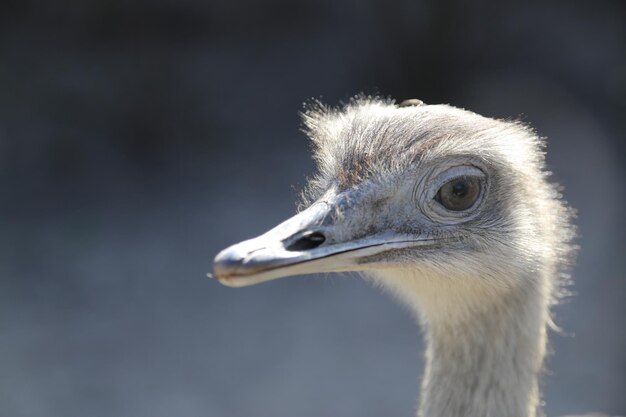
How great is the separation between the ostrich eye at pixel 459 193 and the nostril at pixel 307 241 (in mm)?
346

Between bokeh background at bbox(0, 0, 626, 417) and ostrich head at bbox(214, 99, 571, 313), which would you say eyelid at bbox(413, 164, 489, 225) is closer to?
ostrich head at bbox(214, 99, 571, 313)

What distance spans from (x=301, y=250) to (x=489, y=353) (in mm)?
632

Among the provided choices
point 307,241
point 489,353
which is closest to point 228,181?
point 489,353

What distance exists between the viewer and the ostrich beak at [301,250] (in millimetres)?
1875

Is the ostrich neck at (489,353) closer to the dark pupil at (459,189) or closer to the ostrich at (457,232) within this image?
the ostrich at (457,232)

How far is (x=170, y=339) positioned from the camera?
4.93 meters

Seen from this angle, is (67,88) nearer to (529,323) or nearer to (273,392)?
(273,392)

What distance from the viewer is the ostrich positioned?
2197 mm

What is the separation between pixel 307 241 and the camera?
2.01m

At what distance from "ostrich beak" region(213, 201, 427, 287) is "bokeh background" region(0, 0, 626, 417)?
2.52 m

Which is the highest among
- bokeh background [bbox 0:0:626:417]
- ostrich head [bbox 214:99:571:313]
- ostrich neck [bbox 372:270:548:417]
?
bokeh background [bbox 0:0:626:417]

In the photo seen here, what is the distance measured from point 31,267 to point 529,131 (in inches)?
141

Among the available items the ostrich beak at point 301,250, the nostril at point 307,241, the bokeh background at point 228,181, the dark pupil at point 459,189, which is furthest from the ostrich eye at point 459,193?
the bokeh background at point 228,181

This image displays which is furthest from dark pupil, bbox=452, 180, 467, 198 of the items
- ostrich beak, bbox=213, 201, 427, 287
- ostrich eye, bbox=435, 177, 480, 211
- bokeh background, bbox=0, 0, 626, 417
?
bokeh background, bbox=0, 0, 626, 417
